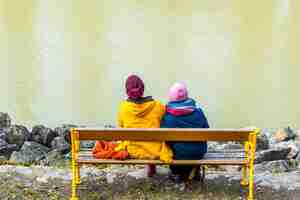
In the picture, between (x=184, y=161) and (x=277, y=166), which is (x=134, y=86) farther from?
(x=277, y=166)

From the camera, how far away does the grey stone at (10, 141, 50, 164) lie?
25.0 feet

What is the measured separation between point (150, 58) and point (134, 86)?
35.3 ft

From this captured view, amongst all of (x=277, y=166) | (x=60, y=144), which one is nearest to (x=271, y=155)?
(x=277, y=166)

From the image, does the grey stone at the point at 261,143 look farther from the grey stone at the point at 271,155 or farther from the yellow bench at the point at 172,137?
the yellow bench at the point at 172,137

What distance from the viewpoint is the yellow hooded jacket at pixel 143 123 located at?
4789 mm

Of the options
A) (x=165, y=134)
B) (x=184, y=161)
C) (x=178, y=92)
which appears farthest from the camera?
(x=178, y=92)

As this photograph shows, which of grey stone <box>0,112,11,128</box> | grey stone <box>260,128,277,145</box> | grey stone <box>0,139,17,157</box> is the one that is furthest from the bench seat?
grey stone <box>0,112,11,128</box>

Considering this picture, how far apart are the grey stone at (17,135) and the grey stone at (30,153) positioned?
14.5 inches

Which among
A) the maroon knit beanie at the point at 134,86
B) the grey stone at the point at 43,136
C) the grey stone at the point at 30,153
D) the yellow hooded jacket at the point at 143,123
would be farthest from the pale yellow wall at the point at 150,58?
the maroon knit beanie at the point at 134,86

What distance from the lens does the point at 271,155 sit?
7621mm

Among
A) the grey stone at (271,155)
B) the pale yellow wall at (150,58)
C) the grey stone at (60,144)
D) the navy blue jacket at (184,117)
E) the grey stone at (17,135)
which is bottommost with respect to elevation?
the grey stone at (271,155)

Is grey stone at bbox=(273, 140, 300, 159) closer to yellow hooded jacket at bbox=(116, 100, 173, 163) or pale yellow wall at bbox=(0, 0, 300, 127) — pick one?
pale yellow wall at bbox=(0, 0, 300, 127)

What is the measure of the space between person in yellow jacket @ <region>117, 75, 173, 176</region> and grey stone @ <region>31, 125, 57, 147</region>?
13.4 feet

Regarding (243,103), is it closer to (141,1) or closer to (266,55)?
(266,55)
